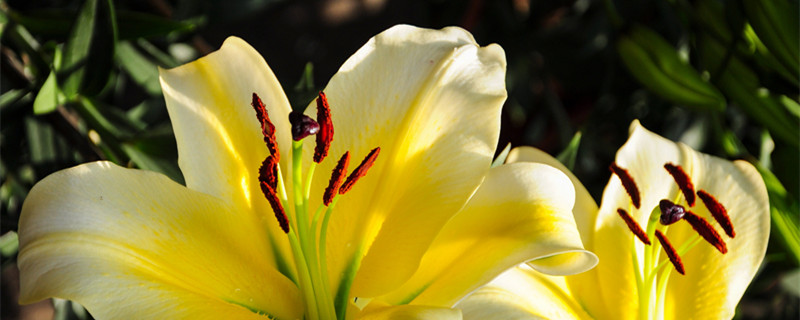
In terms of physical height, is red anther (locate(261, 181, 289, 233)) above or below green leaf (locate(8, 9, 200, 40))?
below

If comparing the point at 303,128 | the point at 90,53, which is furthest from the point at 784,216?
the point at 90,53

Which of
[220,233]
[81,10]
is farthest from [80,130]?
[220,233]

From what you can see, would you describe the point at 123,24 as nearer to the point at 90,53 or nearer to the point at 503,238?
the point at 90,53

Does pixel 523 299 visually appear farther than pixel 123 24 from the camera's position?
No

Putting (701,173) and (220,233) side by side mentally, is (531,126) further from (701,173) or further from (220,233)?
(220,233)

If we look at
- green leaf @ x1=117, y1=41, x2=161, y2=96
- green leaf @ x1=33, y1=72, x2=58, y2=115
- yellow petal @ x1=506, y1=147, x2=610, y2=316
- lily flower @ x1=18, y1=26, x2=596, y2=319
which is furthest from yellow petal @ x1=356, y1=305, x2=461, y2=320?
green leaf @ x1=117, y1=41, x2=161, y2=96

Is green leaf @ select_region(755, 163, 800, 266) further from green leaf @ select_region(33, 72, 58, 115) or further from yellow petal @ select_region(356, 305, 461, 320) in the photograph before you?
green leaf @ select_region(33, 72, 58, 115)

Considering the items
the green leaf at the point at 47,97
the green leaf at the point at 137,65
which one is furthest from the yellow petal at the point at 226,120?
the green leaf at the point at 137,65
